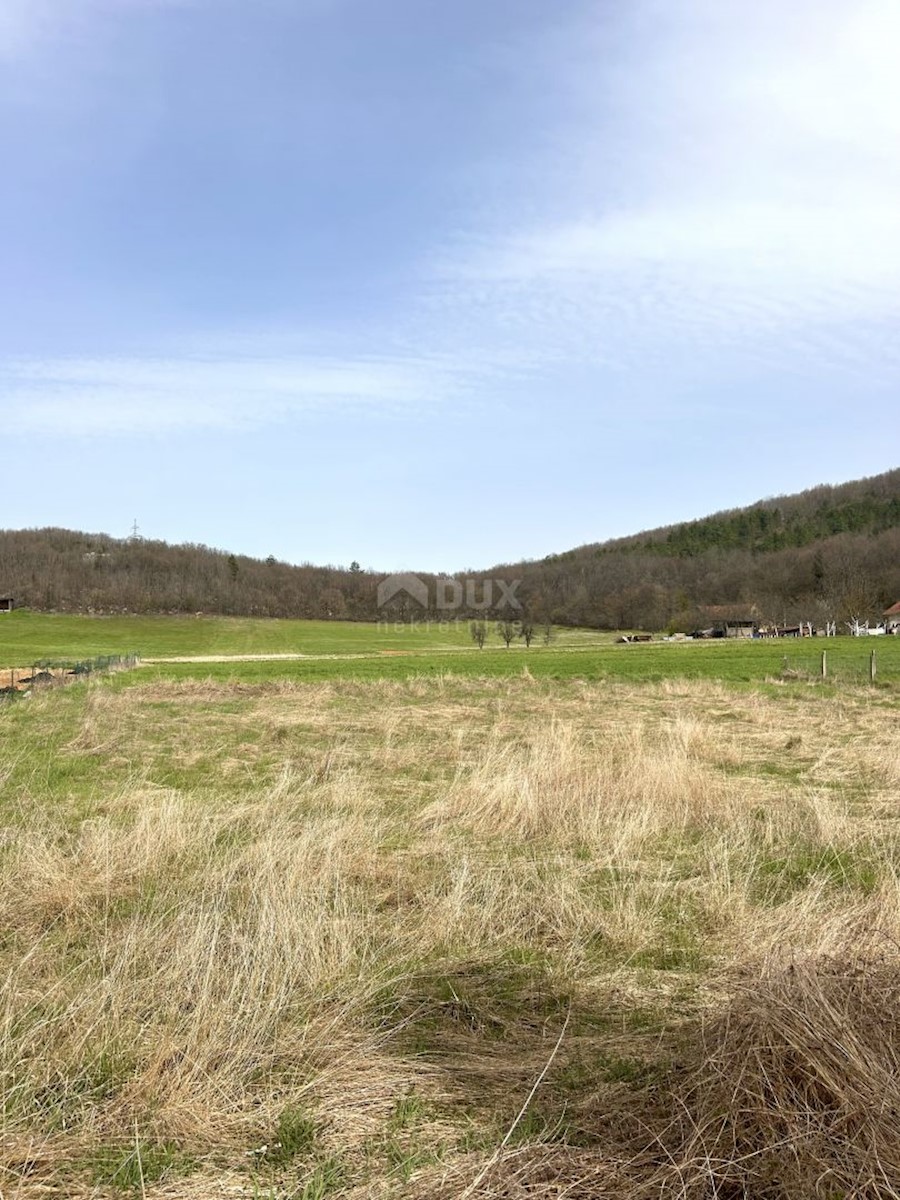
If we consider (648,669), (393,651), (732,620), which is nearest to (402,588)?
(732,620)

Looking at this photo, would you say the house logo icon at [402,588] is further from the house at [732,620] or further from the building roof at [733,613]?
the house at [732,620]

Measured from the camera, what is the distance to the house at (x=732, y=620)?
439ft

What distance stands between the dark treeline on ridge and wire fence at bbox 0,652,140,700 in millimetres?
92375

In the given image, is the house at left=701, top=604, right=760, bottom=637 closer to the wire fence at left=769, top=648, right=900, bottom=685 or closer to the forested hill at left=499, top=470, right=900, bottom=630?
the forested hill at left=499, top=470, right=900, bottom=630

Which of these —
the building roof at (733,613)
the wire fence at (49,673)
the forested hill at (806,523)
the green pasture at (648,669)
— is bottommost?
the green pasture at (648,669)

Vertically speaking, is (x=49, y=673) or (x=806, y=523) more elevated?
(x=806, y=523)

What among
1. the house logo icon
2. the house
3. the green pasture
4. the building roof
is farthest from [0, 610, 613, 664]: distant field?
the green pasture

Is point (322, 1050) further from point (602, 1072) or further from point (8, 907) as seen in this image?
point (8, 907)

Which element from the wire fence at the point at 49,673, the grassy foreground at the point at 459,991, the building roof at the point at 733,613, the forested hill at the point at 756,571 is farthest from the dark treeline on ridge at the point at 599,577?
the grassy foreground at the point at 459,991

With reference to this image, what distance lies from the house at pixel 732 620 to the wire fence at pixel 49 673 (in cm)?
10108

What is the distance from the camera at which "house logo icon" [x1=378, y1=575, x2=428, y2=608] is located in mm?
170475

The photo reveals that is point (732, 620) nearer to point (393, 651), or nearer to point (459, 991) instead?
point (393, 651)

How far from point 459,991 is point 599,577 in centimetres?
16096

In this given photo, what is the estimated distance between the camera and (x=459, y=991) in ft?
15.2
